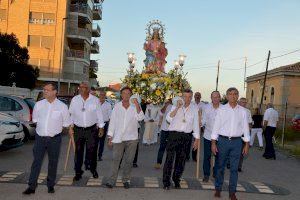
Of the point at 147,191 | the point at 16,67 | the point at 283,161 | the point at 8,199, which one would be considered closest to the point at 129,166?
the point at 147,191

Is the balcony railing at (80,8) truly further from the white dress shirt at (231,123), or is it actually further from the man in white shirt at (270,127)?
the white dress shirt at (231,123)

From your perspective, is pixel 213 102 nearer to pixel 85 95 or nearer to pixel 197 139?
pixel 197 139

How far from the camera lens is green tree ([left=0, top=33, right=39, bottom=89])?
38500 mm

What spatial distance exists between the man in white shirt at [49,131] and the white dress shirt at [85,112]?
1209 millimetres

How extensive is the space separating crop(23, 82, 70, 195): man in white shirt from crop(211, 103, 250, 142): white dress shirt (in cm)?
277

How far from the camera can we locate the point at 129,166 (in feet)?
30.3

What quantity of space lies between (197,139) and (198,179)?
1350 mm

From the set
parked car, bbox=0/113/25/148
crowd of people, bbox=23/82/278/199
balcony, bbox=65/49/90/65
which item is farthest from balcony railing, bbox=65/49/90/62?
crowd of people, bbox=23/82/278/199

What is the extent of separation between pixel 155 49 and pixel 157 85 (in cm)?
1969

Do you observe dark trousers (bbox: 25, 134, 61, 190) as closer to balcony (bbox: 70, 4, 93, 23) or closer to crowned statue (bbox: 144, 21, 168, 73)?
crowned statue (bbox: 144, 21, 168, 73)

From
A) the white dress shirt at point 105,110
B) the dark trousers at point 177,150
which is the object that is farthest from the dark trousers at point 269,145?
the dark trousers at point 177,150

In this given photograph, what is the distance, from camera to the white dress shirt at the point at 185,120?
9398mm

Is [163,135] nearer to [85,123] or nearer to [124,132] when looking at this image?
[85,123]

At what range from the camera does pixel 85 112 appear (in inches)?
383
